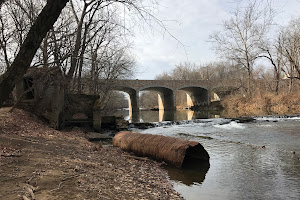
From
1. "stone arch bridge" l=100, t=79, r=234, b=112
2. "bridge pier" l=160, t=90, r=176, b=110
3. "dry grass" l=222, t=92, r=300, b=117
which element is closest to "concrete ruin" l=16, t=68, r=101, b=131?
"dry grass" l=222, t=92, r=300, b=117

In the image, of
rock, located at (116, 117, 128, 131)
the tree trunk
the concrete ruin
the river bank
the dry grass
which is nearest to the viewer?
the tree trunk

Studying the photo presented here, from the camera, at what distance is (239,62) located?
33719 mm

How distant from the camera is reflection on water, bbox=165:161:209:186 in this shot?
5594mm

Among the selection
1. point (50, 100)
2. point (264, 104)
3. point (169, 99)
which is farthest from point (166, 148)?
point (169, 99)

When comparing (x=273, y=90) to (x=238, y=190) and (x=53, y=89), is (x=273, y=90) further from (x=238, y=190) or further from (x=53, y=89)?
(x=238, y=190)

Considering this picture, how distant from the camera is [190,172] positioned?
20.4 ft

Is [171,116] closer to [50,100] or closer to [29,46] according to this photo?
[50,100]

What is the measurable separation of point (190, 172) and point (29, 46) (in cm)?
500

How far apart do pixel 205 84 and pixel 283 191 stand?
43.7m

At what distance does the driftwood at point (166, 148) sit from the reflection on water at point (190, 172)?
0.18 m

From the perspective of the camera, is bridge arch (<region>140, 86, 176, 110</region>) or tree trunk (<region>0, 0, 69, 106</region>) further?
bridge arch (<region>140, 86, 176, 110</region>)

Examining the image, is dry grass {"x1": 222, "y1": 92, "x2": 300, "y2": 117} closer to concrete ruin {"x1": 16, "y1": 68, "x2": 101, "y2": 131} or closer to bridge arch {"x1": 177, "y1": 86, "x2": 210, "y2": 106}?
bridge arch {"x1": 177, "y1": 86, "x2": 210, "y2": 106}

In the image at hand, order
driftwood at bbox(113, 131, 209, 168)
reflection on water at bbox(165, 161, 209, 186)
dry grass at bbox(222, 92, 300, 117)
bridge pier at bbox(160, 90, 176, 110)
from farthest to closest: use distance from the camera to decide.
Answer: bridge pier at bbox(160, 90, 176, 110) → dry grass at bbox(222, 92, 300, 117) → driftwood at bbox(113, 131, 209, 168) → reflection on water at bbox(165, 161, 209, 186)

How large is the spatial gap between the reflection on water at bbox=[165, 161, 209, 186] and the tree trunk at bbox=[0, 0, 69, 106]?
4175 mm
